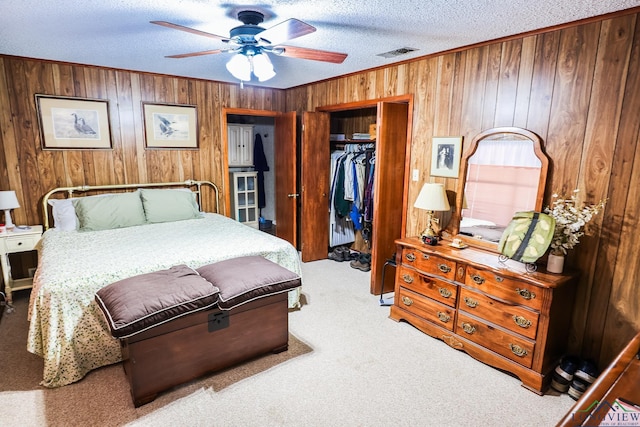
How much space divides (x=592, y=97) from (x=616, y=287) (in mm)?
1225

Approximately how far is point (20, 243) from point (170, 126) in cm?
192

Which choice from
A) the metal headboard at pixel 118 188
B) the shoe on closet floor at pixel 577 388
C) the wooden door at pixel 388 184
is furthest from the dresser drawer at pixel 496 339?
the metal headboard at pixel 118 188

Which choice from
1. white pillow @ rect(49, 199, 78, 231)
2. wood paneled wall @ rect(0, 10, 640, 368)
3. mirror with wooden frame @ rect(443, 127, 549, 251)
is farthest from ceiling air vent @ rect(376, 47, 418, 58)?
white pillow @ rect(49, 199, 78, 231)

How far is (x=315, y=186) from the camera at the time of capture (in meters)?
4.71

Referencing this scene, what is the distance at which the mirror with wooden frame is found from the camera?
2621mm

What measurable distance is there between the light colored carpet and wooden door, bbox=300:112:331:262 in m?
2.02

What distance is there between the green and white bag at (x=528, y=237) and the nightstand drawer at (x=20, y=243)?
13.2 feet

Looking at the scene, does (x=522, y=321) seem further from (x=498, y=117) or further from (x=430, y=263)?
(x=498, y=117)

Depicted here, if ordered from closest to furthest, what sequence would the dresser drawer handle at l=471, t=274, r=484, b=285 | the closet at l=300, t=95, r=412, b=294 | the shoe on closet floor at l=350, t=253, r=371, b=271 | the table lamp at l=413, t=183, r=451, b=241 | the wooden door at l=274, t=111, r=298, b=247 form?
the dresser drawer handle at l=471, t=274, r=484, b=285, the table lamp at l=413, t=183, r=451, b=241, the closet at l=300, t=95, r=412, b=294, the shoe on closet floor at l=350, t=253, r=371, b=271, the wooden door at l=274, t=111, r=298, b=247

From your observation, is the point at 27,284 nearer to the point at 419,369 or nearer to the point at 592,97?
the point at 419,369

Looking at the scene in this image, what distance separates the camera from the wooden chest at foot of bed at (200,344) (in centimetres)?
208

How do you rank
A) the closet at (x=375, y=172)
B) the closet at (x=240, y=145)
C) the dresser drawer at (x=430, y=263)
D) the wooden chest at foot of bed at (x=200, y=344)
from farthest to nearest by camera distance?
the closet at (x=240, y=145) → the closet at (x=375, y=172) → the dresser drawer at (x=430, y=263) → the wooden chest at foot of bed at (x=200, y=344)

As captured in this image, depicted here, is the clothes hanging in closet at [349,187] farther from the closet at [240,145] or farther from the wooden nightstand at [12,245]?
the wooden nightstand at [12,245]

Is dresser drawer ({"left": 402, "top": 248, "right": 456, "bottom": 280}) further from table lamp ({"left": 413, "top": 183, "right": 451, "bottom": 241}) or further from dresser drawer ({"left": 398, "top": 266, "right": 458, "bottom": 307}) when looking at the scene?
table lamp ({"left": 413, "top": 183, "right": 451, "bottom": 241})
